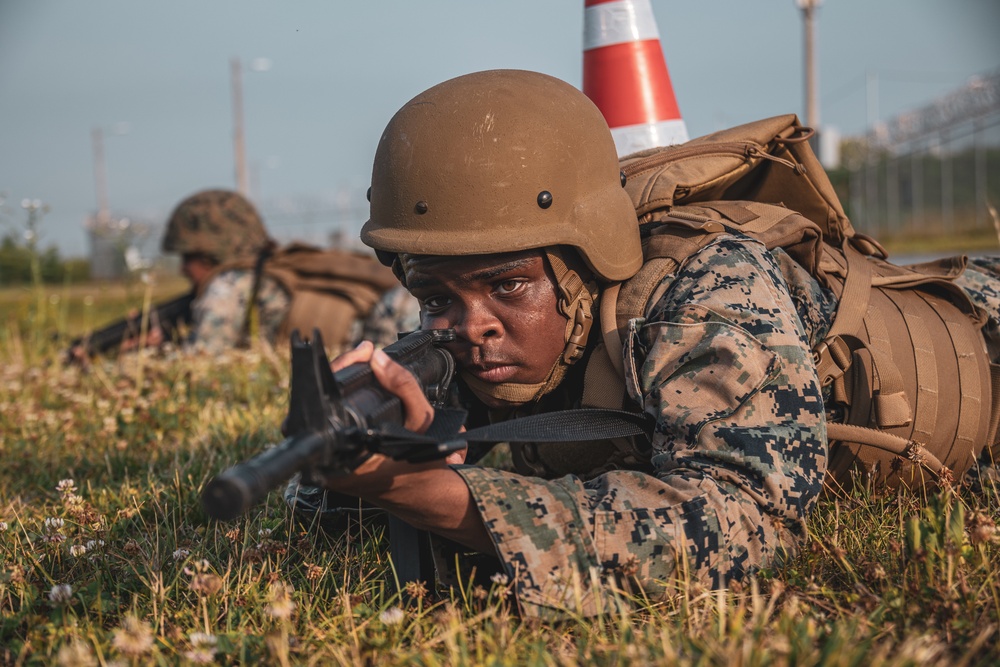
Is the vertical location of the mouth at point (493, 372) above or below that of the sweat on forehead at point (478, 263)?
below

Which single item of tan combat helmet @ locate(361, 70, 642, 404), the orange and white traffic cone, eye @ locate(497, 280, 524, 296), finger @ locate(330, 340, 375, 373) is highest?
the orange and white traffic cone

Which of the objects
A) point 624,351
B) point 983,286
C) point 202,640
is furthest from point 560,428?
point 983,286

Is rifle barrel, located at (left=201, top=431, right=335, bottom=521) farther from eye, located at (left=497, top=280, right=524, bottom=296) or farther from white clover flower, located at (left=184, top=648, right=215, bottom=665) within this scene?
eye, located at (left=497, top=280, right=524, bottom=296)

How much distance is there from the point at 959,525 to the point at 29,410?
4.60 m

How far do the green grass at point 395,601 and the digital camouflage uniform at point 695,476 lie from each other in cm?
8

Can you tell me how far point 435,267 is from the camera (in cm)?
268

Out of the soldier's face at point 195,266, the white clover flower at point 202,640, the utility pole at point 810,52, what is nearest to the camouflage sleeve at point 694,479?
the white clover flower at point 202,640

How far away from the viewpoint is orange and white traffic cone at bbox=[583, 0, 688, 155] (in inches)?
170

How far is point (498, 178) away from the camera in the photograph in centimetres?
267

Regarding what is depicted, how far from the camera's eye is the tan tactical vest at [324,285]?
25.6 ft

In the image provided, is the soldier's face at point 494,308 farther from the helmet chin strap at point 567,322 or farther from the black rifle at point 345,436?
the black rifle at point 345,436

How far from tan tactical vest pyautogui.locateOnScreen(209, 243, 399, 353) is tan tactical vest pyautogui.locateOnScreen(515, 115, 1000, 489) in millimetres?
4697

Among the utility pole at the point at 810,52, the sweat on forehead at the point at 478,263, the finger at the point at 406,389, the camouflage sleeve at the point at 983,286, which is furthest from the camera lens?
the utility pole at the point at 810,52

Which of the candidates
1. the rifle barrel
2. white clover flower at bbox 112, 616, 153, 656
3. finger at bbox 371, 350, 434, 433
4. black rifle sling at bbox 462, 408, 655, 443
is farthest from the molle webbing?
white clover flower at bbox 112, 616, 153, 656
